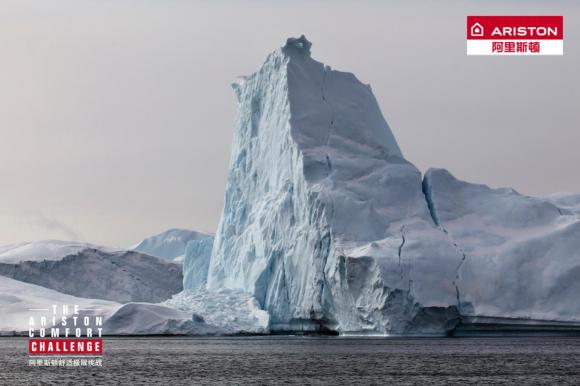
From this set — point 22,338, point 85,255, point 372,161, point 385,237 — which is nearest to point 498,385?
point 385,237

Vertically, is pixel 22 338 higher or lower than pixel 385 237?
lower

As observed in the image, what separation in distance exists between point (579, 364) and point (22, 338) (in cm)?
2522

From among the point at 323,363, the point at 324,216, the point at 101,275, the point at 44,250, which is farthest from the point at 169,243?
the point at 323,363

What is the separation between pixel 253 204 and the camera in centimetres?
4659

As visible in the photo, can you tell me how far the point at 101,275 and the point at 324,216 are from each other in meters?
23.3

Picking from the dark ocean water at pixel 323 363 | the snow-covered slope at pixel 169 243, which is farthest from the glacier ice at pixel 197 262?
the snow-covered slope at pixel 169 243

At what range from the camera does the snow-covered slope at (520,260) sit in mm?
38562

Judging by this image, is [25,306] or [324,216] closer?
[324,216]

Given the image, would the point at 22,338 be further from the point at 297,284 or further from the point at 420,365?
the point at 420,365

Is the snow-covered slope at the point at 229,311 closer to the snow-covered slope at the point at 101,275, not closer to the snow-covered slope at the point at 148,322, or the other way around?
the snow-covered slope at the point at 148,322

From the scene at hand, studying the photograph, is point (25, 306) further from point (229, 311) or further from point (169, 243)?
point (169, 243)

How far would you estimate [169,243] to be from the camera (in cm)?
8900

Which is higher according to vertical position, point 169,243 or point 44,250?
point 169,243

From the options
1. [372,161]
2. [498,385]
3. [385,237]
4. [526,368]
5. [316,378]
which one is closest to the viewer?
[498,385]
